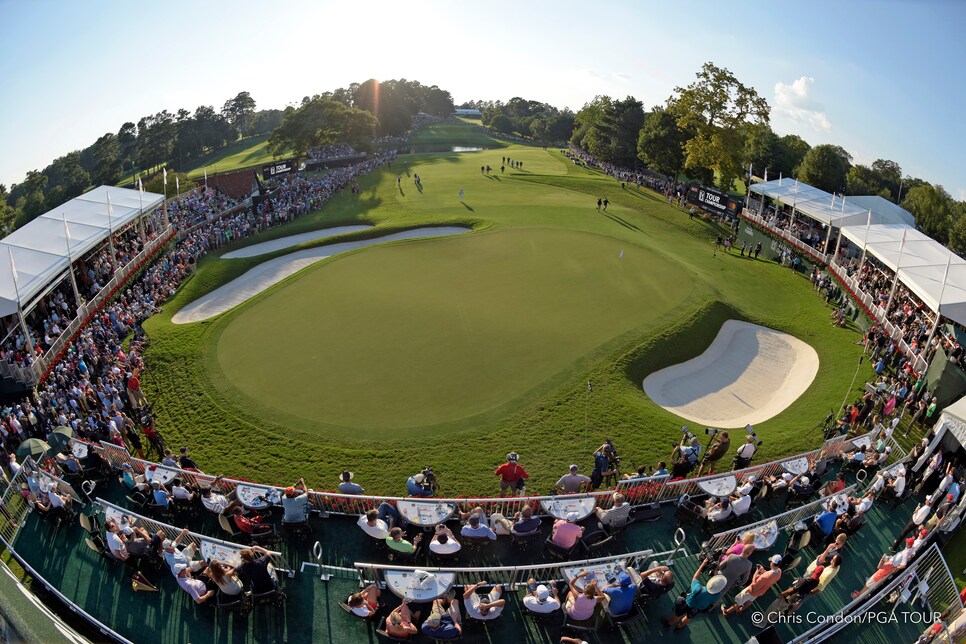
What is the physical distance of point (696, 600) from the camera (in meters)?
12.6

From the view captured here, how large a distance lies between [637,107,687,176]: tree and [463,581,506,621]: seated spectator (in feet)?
208

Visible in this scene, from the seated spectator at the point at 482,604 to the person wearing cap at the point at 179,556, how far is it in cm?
605

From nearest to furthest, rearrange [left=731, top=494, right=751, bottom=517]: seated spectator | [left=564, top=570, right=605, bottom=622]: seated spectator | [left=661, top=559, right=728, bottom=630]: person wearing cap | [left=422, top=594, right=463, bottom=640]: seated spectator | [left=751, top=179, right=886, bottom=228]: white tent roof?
[left=422, top=594, right=463, bottom=640]: seated spectator < [left=564, top=570, right=605, bottom=622]: seated spectator < [left=661, top=559, right=728, bottom=630]: person wearing cap < [left=731, top=494, right=751, bottom=517]: seated spectator < [left=751, top=179, right=886, bottom=228]: white tent roof

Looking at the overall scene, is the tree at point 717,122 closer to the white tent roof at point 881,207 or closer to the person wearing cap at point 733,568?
the white tent roof at point 881,207

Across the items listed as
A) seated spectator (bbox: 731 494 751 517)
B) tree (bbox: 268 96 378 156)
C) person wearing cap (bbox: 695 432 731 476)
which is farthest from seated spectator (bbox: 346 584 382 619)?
tree (bbox: 268 96 378 156)

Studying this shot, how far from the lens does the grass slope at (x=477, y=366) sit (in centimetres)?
1998

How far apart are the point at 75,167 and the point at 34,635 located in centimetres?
14867

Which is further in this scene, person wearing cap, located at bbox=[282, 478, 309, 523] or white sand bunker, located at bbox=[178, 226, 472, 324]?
white sand bunker, located at bbox=[178, 226, 472, 324]

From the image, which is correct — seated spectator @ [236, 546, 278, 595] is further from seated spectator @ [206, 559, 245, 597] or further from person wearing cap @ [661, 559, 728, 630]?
person wearing cap @ [661, 559, 728, 630]

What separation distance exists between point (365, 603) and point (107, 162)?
5959 inches

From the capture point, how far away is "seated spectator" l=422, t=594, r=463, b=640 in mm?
11688

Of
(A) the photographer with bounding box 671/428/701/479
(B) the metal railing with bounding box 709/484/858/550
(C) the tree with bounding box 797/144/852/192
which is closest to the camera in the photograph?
(B) the metal railing with bounding box 709/484/858/550

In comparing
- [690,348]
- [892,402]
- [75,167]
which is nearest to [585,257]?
[690,348]

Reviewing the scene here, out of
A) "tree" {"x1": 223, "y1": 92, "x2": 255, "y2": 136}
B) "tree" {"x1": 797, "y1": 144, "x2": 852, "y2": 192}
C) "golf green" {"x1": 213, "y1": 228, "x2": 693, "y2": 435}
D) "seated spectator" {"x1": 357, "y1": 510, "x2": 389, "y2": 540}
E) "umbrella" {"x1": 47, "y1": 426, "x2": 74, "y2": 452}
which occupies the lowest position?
"seated spectator" {"x1": 357, "y1": 510, "x2": 389, "y2": 540}
